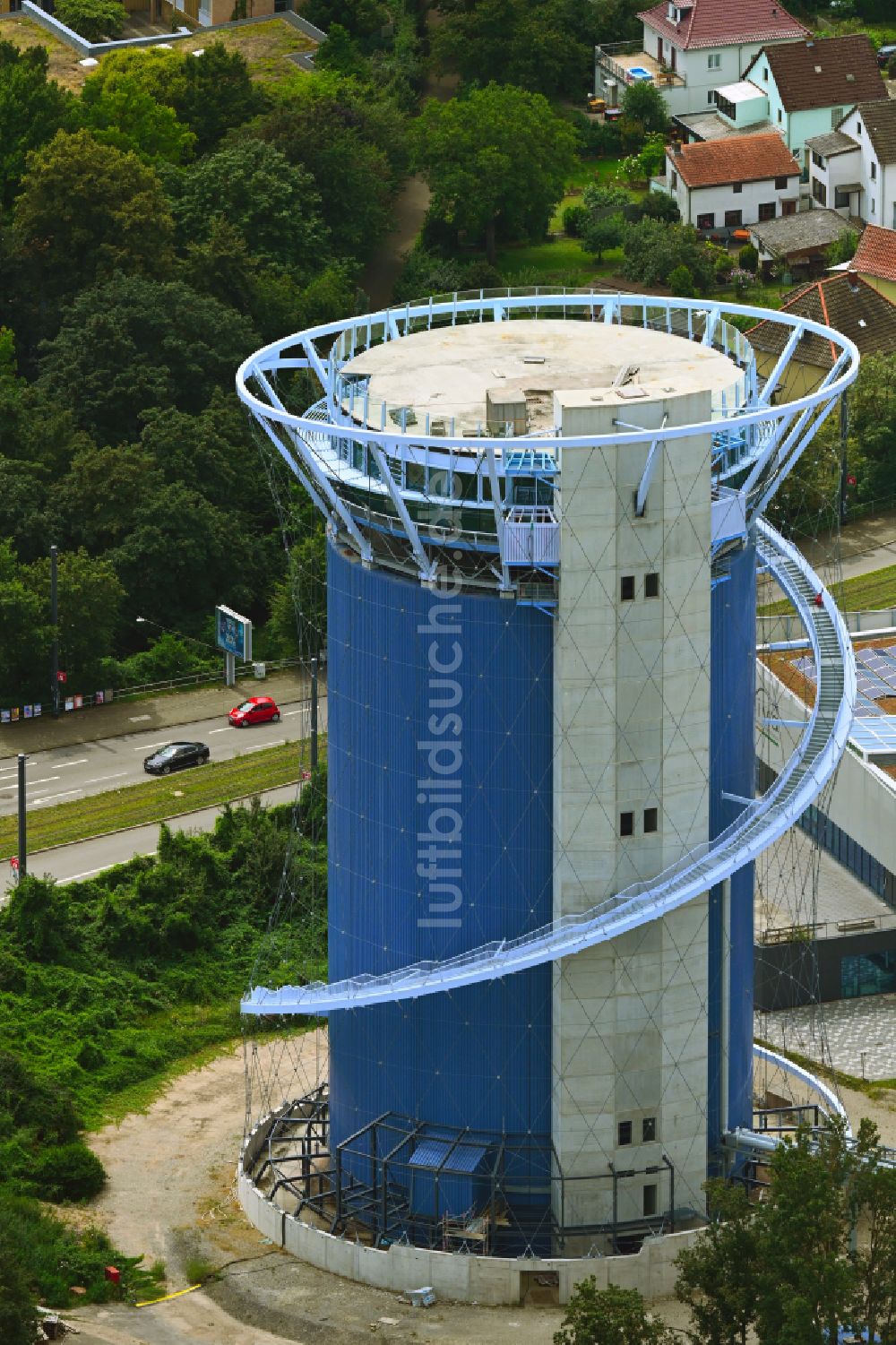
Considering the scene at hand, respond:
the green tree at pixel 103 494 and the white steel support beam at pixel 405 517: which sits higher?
the white steel support beam at pixel 405 517

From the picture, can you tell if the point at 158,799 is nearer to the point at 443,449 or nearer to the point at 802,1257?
the point at 443,449

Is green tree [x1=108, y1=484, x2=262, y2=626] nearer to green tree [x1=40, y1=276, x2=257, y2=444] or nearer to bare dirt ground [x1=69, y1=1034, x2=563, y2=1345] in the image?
green tree [x1=40, y1=276, x2=257, y2=444]

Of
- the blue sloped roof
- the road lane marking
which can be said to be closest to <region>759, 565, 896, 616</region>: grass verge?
the road lane marking

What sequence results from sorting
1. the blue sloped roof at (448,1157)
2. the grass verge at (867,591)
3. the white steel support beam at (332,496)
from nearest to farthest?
Result: the white steel support beam at (332,496) → the blue sloped roof at (448,1157) → the grass verge at (867,591)

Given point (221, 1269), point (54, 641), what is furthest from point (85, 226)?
point (221, 1269)

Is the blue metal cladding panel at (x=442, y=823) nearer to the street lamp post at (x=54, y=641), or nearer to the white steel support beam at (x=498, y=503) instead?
the white steel support beam at (x=498, y=503)

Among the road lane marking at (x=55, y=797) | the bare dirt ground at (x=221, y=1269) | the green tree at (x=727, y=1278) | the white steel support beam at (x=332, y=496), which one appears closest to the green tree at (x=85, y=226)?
the road lane marking at (x=55, y=797)
